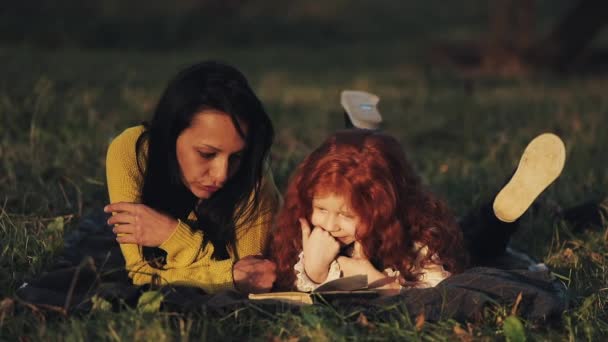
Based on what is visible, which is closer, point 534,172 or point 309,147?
point 534,172

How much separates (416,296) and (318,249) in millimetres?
466

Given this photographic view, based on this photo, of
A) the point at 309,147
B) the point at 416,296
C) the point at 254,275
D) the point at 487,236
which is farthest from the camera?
the point at 309,147

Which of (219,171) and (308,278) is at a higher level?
(219,171)

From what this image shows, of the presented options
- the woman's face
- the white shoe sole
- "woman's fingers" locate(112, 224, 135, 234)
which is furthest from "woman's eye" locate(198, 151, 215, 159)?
the white shoe sole

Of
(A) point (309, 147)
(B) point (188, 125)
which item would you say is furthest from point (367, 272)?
(A) point (309, 147)

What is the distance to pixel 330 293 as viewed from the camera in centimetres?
309

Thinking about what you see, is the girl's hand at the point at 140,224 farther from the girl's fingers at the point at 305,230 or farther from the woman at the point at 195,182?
the girl's fingers at the point at 305,230

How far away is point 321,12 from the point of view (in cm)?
1541

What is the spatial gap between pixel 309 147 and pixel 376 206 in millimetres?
2967

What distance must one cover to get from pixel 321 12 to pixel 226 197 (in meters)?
12.1

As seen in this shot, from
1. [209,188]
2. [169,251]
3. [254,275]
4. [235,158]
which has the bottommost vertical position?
[254,275]

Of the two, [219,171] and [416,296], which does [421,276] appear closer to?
[416,296]

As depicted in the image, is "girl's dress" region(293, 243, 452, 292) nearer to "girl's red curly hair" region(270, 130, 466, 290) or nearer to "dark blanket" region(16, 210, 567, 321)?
"girl's red curly hair" region(270, 130, 466, 290)

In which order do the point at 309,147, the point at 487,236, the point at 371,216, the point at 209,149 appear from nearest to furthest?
the point at 371,216, the point at 209,149, the point at 487,236, the point at 309,147
